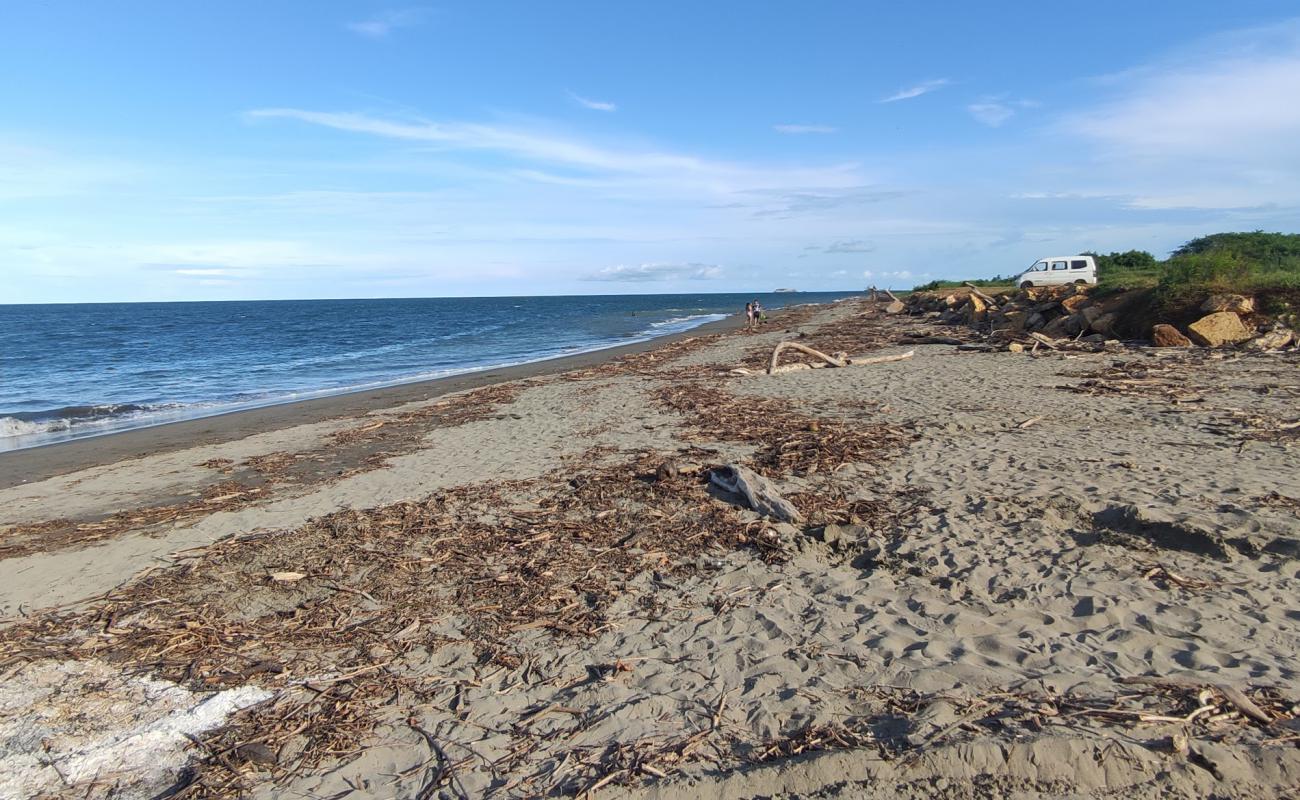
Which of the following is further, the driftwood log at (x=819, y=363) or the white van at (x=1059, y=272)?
the white van at (x=1059, y=272)

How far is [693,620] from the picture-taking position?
4.99m

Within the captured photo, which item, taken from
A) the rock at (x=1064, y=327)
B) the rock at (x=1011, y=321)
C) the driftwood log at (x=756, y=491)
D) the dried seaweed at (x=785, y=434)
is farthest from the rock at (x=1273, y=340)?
the driftwood log at (x=756, y=491)

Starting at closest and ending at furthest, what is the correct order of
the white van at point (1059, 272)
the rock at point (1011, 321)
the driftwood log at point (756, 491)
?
the driftwood log at point (756, 491) → the rock at point (1011, 321) → the white van at point (1059, 272)

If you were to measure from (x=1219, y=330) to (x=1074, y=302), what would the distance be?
5231 mm

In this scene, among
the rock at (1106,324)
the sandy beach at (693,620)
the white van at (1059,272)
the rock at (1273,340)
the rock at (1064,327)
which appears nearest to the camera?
the sandy beach at (693,620)

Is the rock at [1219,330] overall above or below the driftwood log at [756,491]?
above

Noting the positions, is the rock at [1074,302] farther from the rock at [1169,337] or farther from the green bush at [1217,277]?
the rock at [1169,337]

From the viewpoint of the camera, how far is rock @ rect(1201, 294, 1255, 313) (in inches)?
648

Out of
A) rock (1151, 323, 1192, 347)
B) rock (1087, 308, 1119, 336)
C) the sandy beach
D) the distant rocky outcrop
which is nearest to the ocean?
the sandy beach

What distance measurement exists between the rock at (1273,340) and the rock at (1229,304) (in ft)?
4.33

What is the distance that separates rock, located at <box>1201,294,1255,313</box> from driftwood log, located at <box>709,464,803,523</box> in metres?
14.9

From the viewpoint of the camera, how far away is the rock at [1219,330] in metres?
15.6

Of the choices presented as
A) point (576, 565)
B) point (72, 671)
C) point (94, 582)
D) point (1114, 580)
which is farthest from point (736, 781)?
point (94, 582)

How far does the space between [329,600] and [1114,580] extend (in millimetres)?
5711
